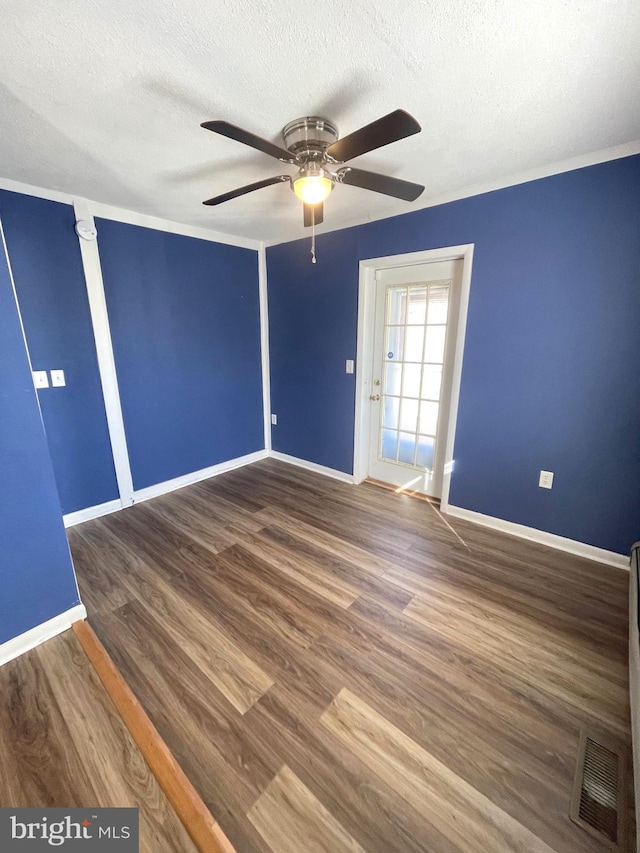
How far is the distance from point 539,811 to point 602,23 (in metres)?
2.56

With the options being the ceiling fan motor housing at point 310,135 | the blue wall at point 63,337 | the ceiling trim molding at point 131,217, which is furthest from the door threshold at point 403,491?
the ceiling trim molding at point 131,217

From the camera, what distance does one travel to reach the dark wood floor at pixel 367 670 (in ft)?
3.44

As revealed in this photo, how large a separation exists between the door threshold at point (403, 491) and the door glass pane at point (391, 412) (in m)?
0.61

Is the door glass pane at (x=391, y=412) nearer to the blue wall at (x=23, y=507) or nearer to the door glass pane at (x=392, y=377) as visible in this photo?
the door glass pane at (x=392, y=377)

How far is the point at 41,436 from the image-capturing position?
1551mm

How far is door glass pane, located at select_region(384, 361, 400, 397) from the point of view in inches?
121

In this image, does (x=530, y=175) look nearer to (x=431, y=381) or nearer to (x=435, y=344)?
(x=435, y=344)

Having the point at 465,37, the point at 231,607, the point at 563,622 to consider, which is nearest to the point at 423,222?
the point at 465,37

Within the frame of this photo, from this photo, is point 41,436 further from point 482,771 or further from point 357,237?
point 357,237

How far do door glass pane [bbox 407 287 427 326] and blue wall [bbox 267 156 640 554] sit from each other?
328mm

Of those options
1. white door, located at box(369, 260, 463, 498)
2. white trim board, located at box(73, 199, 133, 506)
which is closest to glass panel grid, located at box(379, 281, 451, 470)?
white door, located at box(369, 260, 463, 498)

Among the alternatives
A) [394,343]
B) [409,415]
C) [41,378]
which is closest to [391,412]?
[409,415]

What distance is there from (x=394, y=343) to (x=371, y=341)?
0.22 meters

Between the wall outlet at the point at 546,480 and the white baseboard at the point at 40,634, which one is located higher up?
the wall outlet at the point at 546,480
